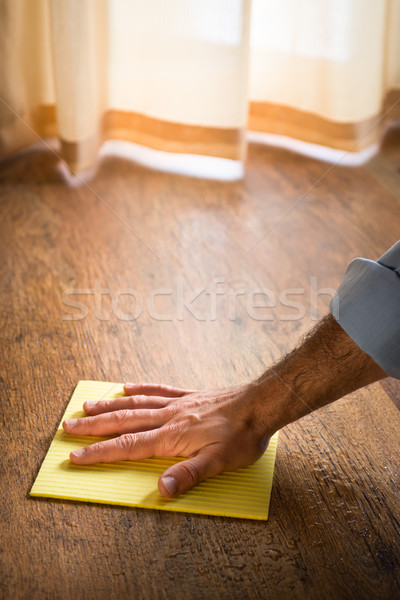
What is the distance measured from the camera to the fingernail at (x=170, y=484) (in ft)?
3.21

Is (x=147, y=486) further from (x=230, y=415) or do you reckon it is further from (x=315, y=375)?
(x=315, y=375)

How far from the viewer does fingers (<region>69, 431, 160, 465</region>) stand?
1033 millimetres

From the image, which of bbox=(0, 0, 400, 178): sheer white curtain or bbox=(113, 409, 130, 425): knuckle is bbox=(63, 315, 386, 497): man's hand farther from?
bbox=(0, 0, 400, 178): sheer white curtain

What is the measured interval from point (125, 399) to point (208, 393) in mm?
130

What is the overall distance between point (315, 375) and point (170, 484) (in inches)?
Answer: 9.6

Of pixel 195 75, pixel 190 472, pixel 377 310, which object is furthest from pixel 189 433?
pixel 195 75

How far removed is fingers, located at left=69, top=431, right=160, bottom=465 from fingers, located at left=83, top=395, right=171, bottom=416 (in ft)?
0.25

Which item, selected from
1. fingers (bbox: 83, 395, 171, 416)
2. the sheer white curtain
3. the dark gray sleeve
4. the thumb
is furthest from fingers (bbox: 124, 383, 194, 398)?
→ the sheer white curtain

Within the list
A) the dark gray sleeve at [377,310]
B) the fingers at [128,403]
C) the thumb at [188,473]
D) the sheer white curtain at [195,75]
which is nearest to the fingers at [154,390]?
the fingers at [128,403]

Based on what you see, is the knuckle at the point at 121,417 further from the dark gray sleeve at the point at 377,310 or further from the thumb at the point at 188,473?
the dark gray sleeve at the point at 377,310

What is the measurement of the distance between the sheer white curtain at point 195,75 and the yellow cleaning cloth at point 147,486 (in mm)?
1160

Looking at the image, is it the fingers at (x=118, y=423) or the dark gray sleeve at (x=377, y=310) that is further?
the fingers at (x=118, y=423)

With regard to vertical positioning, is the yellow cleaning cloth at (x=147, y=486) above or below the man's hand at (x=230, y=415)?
below

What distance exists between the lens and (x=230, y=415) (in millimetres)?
1022
